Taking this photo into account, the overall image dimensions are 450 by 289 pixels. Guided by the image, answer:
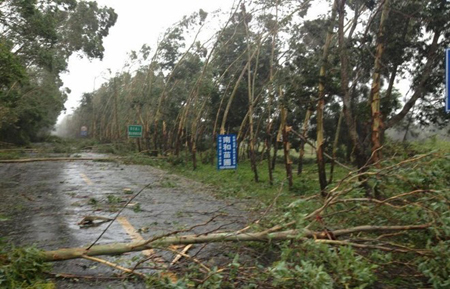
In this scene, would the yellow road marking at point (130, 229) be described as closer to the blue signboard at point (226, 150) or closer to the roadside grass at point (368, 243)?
the roadside grass at point (368, 243)

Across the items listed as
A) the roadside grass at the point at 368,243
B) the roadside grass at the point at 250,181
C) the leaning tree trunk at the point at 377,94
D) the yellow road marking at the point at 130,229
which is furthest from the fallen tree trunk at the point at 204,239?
the leaning tree trunk at the point at 377,94

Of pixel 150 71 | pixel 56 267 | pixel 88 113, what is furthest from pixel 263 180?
pixel 88 113

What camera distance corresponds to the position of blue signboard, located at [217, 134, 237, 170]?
21.5 metres

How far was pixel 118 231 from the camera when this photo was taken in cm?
820

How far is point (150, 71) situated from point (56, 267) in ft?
118

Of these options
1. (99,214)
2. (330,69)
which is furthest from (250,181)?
(99,214)

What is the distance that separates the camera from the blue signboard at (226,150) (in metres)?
21.5

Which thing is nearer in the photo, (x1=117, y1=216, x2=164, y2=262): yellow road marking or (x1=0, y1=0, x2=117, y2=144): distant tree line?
(x1=117, y1=216, x2=164, y2=262): yellow road marking

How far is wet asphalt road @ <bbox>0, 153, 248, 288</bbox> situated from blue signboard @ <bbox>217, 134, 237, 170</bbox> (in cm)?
508

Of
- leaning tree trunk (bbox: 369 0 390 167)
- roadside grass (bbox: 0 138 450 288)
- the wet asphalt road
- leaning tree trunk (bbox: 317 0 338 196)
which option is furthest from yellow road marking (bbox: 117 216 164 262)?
leaning tree trunk (bbox: 317 0 338 196)

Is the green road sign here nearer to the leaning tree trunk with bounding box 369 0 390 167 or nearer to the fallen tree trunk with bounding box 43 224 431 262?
the leaning tree trunk with bounding box 369 0 390 167

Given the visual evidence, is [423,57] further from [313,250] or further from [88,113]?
[88,113]

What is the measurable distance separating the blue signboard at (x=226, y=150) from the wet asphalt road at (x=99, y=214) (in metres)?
5.08

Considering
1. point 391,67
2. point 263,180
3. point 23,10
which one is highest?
point 23,10
